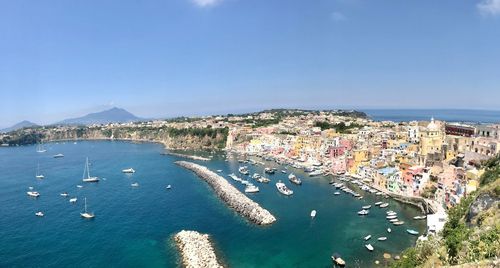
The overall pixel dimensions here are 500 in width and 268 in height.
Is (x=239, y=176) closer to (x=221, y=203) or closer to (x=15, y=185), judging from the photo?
(x=221, y=203)

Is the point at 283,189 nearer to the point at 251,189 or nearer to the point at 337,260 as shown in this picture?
the point at 251,189

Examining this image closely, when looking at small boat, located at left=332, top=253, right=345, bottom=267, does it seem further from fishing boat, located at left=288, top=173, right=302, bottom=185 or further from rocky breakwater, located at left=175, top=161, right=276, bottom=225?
fishing boat, located at left=288, top=173, right=302, bottom=185

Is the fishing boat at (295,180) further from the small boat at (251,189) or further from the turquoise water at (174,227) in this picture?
the small boat at (251,189)

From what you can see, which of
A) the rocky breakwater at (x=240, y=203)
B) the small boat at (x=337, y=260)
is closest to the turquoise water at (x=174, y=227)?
the small boat at (x=337, y=260)

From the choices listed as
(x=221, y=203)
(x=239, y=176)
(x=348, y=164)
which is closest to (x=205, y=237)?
(x=221, y=203)

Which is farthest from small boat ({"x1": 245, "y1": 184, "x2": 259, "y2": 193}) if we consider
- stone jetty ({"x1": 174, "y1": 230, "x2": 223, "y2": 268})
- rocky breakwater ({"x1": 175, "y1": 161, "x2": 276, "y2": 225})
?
stone jetty ({"x1": 174, "y1": 230, "x2": 223, "y2": 268})
